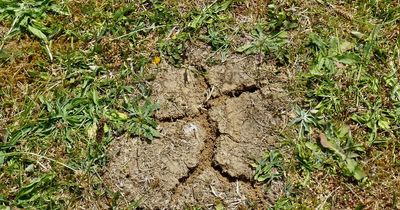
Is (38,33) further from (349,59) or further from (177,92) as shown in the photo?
(349,59)

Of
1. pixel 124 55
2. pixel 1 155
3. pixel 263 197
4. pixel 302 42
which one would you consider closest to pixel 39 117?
pixel 1 155

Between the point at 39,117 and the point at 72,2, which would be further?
the point at 72,2

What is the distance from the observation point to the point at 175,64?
121 inches

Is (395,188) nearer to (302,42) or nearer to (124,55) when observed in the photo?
(302,42)

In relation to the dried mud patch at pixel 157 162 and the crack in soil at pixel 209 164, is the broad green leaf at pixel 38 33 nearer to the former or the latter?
the dried mud patch at pixel 157 162

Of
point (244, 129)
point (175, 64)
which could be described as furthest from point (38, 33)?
point (244, 129)

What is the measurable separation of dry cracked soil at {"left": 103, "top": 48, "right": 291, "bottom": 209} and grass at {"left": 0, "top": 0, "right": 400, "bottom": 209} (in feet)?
0.19

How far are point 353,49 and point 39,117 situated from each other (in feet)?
5.71

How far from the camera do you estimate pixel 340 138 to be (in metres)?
2.89

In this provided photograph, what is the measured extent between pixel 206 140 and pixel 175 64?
47 cm

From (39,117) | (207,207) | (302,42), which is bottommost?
(207,207)

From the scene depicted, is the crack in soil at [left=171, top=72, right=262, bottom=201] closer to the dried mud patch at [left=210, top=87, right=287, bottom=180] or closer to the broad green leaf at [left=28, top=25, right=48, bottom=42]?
the dried mud patch at [left=210, top=87, right=287, bottom=180]

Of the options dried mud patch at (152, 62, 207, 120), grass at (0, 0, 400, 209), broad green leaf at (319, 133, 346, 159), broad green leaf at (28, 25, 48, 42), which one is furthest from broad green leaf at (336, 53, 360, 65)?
broad green leaf at (28, 25, 48, 42)

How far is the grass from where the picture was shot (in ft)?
9.21
